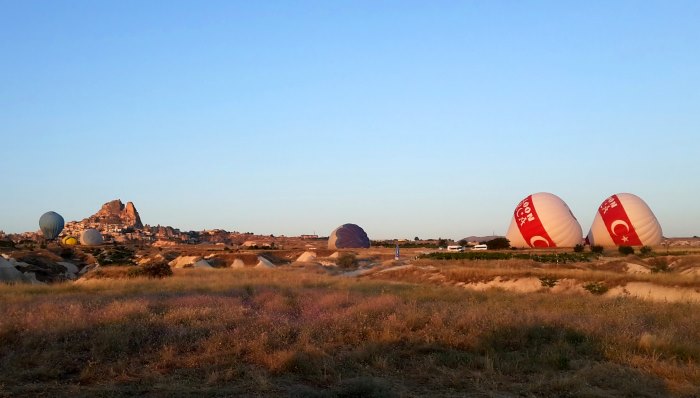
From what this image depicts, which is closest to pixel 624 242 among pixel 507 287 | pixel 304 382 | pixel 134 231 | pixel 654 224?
pixel 654 224

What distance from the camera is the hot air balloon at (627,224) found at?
205ft

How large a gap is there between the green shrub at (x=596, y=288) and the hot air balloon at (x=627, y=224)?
139 ft

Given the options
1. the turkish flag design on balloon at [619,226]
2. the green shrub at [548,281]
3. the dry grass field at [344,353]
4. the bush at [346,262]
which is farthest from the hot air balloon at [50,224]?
the dry grass field at [344,353]

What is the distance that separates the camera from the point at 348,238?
3703 inches

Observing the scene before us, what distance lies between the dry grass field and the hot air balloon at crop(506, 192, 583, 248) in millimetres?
51075

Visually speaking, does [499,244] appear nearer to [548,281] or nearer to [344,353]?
[548,281]

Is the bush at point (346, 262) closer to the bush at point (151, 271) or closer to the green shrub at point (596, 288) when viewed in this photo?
the bush at point (151, 271)

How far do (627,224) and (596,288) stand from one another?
43.3 m

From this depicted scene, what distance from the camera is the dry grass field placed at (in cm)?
761

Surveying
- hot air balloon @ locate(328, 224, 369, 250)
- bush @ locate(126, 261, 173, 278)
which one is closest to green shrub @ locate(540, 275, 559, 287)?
bush @ locate(126, 261, 173, 278)

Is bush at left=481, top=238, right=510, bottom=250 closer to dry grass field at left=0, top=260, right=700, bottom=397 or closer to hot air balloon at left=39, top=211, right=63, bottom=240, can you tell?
dry grass field at left=0, top=260, right=700, bottom=397

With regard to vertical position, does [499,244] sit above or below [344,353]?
above

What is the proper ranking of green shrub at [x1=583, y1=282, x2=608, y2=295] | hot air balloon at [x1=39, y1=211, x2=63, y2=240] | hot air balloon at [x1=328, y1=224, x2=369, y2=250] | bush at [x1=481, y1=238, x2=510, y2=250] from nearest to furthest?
1. green shrub at [x1=583, y1=282, x2=608, y2=295]
2. bush at [x1=481, y1=238, x2=510, y2=250]
3. hot air balloon at [x1=328, y1=224, x2=369, y2=250]
4. hot air balloon at [x1=39, y1=211, x2=63, y2=240]

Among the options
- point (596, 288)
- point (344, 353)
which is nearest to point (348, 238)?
point (596, 288)
